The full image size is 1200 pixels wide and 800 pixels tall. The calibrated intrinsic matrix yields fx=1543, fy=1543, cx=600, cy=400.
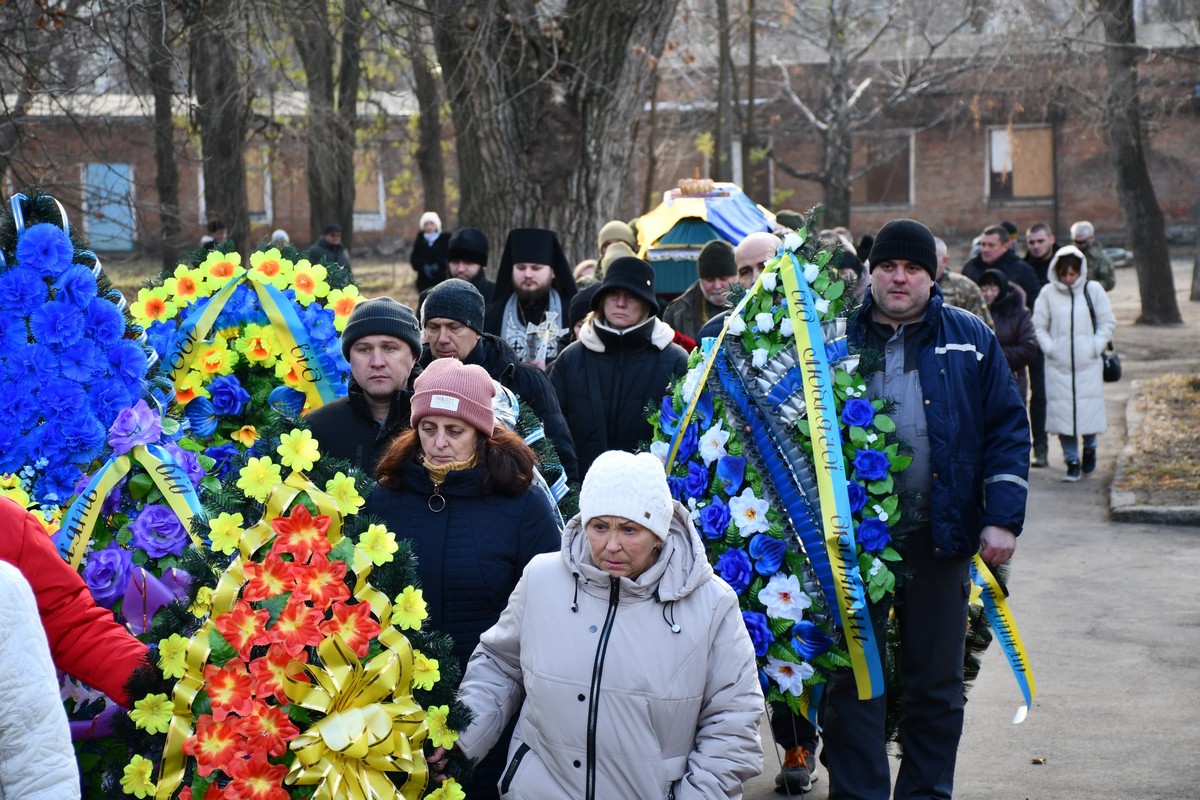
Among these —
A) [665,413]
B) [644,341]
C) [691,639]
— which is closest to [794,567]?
[665,413]

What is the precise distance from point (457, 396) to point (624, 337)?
2612mm

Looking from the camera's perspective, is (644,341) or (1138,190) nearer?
(644,341)

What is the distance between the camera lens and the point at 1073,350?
41.1 ft

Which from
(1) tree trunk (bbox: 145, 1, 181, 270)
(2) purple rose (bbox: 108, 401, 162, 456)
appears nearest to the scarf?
(1) tree trunk (bbox: 145, 1, 181, 270)

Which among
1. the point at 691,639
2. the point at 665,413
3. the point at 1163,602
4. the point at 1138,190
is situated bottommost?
the point at 1163,602

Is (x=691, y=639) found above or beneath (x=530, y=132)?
beneath

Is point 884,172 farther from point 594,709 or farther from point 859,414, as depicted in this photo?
point 594,709

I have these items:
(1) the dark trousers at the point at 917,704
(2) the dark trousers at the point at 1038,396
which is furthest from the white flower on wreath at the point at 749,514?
(2) the dark trousers at the point at 1038,396

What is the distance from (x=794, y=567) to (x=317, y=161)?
17232mm

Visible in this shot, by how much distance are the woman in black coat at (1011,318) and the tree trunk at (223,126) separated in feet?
20.1

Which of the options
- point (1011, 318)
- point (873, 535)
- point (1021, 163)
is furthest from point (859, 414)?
point (1021, 163)

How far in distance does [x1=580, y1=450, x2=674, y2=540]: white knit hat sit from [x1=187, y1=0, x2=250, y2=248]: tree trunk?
6.98 metres

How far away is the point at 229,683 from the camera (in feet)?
11.6

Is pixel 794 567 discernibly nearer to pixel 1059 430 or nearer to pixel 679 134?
pixel 1059 430
